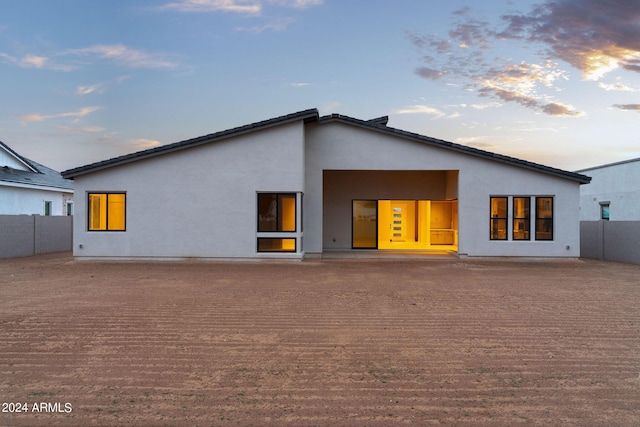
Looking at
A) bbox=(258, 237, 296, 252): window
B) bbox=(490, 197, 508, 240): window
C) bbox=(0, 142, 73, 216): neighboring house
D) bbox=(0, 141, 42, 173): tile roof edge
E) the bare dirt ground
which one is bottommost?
the bare dirt ground

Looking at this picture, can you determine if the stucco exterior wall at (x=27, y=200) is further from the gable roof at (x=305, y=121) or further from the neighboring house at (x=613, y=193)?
the neighboring house at (x=613, y=193)

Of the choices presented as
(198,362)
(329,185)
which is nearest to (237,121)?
(329,185)

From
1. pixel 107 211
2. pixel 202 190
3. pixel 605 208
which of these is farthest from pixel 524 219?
pixel 107 211

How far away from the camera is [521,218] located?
704 inches

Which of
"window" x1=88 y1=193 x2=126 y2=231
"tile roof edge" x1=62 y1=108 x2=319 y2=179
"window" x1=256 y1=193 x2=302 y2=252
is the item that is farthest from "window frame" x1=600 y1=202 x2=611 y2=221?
"window" x1=88 y1=193 x2=126 y2=231

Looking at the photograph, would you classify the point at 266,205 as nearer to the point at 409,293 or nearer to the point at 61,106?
the point at 409,293

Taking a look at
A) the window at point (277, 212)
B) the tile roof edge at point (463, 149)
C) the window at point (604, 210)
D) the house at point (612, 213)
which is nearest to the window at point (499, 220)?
the tile roof edge at point (463, 149)

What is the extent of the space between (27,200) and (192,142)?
567 inches

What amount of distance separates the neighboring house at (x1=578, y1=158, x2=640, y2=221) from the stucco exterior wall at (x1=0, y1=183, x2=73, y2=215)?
35.1m

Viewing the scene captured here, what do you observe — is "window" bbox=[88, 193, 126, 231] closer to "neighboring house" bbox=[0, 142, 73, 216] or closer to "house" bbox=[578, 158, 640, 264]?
"neighboring house" bbox=[0, 142, 73, 216]

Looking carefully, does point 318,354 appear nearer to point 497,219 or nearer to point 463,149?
point 463,149

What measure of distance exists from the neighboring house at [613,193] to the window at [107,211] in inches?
1094

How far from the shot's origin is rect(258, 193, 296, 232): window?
16.9 metres

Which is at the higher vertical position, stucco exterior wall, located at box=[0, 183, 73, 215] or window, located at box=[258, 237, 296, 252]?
stucco exterior wall, located at box=[0, 183, 73, 215]
